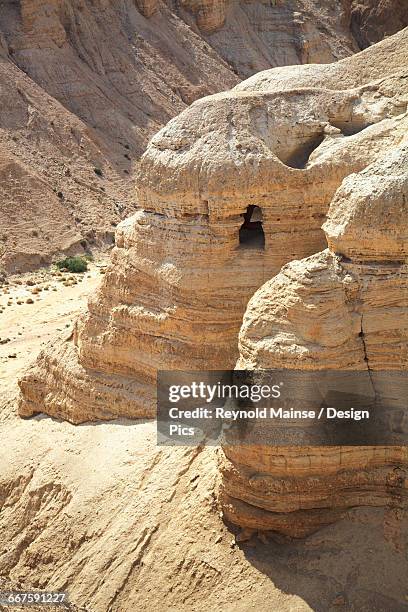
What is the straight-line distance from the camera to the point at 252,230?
1205cm

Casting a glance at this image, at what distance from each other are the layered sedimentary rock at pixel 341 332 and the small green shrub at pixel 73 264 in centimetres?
2186

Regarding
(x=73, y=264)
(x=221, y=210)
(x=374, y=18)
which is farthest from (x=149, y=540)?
(x=374, y=18)

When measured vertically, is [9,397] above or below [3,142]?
below

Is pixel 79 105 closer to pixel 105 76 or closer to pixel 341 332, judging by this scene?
pixel 105 76

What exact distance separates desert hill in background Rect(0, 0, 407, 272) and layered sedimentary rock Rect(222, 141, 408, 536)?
22.7m

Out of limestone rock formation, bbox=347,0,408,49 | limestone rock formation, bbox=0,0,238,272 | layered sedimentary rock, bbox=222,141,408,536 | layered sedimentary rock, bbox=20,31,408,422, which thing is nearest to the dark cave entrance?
layered sedimentary rock, bbox=20,31,408,422

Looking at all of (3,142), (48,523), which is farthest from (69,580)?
(3,142)

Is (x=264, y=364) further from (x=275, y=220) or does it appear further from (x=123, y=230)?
(x=123, y=230)

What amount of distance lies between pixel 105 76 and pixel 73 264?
14.5 m

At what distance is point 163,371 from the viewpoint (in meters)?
11.8

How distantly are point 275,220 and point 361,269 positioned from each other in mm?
2313

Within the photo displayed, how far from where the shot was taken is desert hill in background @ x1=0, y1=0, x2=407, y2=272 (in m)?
33.7

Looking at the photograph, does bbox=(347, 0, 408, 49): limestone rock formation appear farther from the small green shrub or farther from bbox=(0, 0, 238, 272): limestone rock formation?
the small green shrub

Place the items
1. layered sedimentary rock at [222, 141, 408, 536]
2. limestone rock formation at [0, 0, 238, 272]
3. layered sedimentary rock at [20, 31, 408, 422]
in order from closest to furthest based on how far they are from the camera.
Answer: layered sedimentary rock at [222, 141, 408, 536]
layered sedimentary rock at [20, 31, 408, 422]
limestone rock formation at [0, 0, 238, 272]
